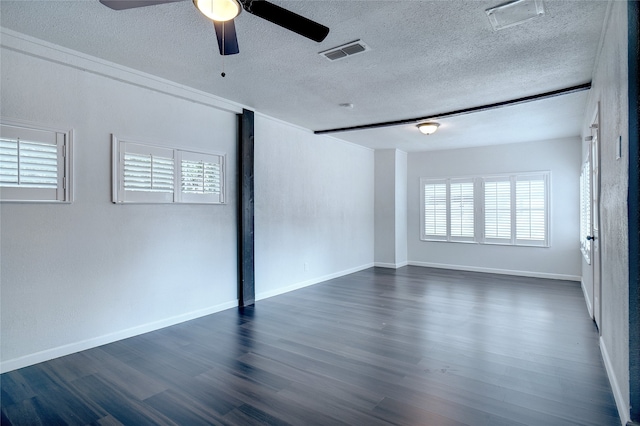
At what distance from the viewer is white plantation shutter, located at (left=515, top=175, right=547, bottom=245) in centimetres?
686

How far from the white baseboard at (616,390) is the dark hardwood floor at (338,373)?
0.05m

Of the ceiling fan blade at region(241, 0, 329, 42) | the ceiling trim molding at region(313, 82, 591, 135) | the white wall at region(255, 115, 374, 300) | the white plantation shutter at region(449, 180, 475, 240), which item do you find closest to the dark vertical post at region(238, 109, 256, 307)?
the white wall at region(255, 115, 374, 300)

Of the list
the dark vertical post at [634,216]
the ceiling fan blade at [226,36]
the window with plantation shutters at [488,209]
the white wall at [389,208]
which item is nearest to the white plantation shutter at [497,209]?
the window with plantation shutters at [488,209]

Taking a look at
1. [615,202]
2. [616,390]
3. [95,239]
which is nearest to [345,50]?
[615,202]

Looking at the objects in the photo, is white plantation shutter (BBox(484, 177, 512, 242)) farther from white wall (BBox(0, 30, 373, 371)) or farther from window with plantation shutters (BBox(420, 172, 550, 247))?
white wall (BBox(0, 30, 373, 371))

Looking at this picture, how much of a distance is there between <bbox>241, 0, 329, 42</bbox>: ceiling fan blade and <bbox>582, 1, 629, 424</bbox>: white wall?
1.74 m

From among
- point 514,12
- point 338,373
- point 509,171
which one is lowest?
point 338,373

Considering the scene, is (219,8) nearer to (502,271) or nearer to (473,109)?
(473,109)

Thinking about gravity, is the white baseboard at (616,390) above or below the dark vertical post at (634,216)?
below

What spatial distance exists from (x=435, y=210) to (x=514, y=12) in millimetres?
5918

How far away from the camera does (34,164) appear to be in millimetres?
3043

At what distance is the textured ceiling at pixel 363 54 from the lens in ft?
8.43

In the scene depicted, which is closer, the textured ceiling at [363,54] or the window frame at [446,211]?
the textured ceiling at [363,54]

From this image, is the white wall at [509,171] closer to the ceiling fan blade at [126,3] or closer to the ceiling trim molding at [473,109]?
the ceiling trim molding at [473,109]
